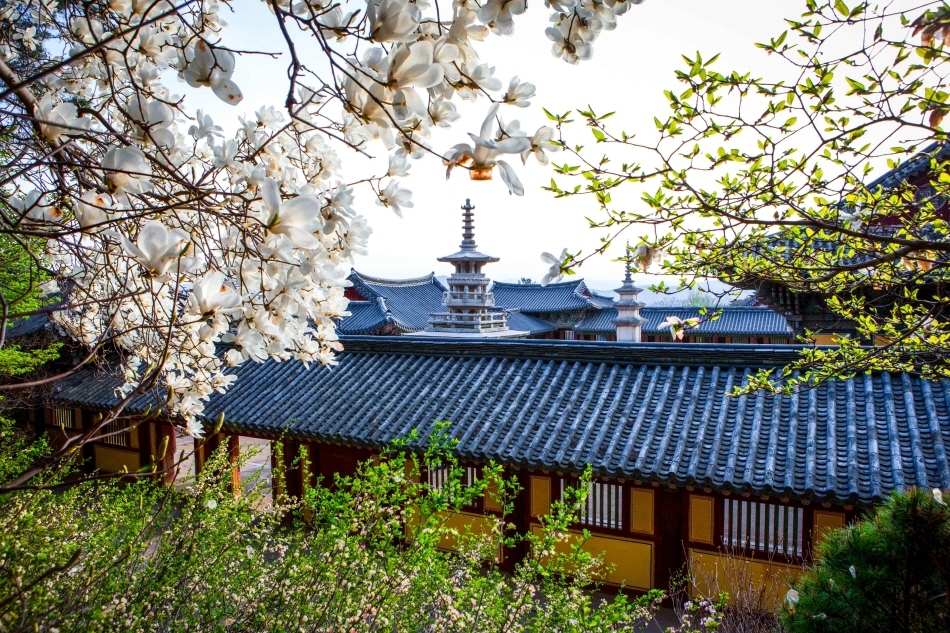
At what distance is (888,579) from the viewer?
2426 millimetres

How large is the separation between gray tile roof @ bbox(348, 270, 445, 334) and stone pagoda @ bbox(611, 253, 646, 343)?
8388 mm

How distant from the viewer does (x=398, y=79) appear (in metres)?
1.26

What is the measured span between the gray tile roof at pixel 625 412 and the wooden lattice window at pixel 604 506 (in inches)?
43.6

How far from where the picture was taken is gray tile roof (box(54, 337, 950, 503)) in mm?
5609

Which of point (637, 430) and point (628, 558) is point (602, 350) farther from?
point (628, 558)

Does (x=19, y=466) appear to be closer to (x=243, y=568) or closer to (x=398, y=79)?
(x=243, y=568)

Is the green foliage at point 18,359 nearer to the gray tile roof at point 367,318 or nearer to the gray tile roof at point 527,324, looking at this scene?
the gray tile roof at point 367,318

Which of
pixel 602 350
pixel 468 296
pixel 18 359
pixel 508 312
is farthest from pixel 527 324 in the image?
pixel 18 359

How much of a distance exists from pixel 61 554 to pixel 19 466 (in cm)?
393

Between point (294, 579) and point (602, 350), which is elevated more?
point (602, 350)

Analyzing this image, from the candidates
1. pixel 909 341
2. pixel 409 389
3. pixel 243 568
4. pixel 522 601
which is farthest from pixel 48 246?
pixel 409 389

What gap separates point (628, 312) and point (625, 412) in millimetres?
20962

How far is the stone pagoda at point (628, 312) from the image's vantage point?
2672 centimetres

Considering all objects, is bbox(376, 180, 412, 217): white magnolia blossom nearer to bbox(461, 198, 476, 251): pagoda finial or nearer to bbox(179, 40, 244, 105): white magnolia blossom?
bbox(179, 40, 244, 105): white magnolia blossom
